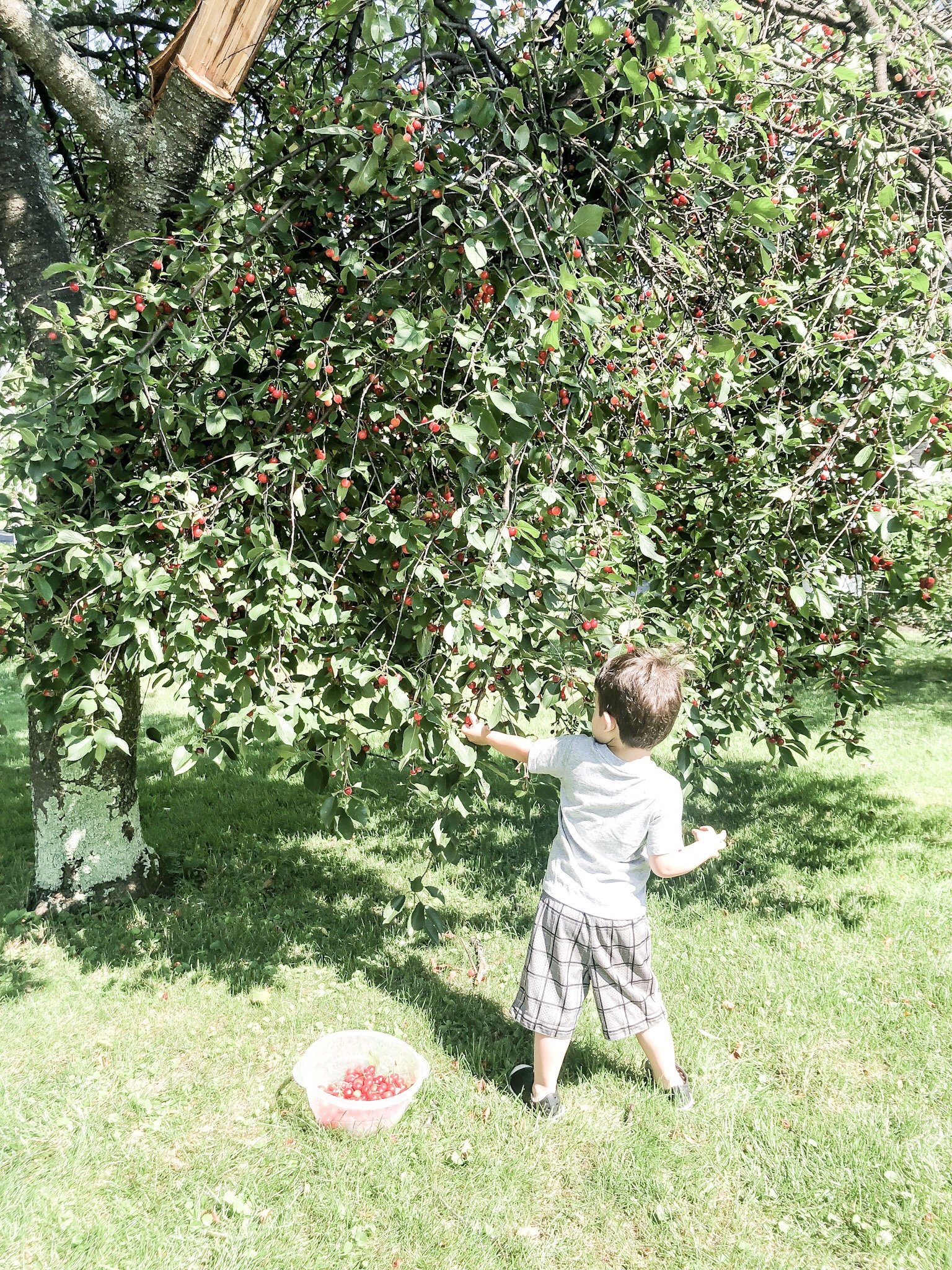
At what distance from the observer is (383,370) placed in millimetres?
2336

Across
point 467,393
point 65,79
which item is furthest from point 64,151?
point 467,393

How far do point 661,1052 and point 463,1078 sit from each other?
600mm

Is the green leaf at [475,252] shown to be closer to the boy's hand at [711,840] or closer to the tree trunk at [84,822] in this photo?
the boy's hand at [711,840]

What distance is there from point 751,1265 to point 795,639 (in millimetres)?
2081

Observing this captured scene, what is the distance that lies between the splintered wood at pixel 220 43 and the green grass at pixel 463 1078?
8.43ft

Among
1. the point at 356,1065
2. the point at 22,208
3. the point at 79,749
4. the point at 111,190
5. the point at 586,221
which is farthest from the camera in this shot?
the point at 22,208

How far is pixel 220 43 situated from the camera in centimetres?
261

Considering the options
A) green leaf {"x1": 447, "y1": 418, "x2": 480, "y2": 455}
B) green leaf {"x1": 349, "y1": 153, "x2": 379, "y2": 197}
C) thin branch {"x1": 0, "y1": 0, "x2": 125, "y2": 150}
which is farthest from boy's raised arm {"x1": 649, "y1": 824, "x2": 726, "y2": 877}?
thin branch {"x1": 0, "y1": 0, "x2": 125, "y2": 150}

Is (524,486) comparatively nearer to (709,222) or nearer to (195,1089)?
(709,222)

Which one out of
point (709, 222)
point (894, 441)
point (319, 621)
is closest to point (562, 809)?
point (319, 621)

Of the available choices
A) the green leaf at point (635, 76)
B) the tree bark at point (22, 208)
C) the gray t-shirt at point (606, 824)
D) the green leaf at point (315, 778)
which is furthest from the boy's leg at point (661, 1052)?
the tree bark at point (22, 208)

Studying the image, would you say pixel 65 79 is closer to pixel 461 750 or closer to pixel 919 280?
pixel 461 750

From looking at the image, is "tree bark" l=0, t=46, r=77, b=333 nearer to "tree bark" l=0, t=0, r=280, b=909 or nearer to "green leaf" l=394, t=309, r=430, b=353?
"tree bark" l=0, t=0, r=280, b=909

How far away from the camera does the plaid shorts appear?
93.2 inches
